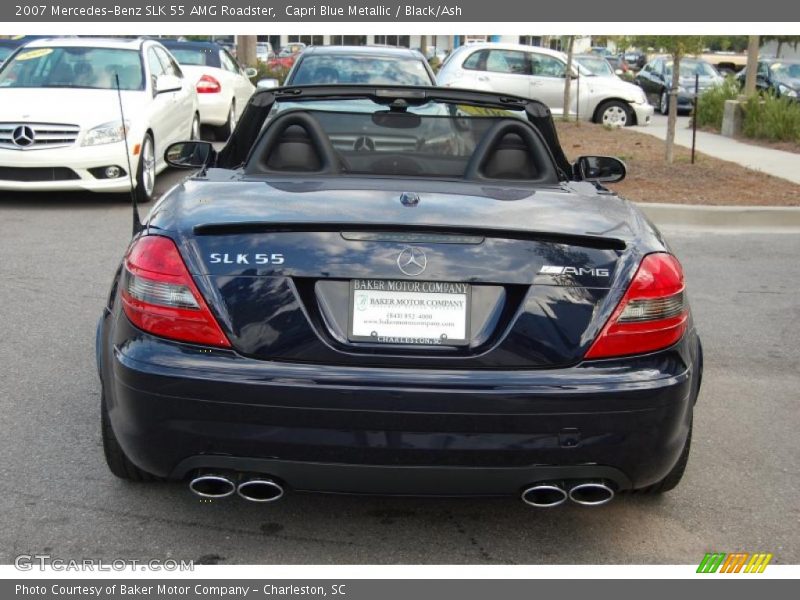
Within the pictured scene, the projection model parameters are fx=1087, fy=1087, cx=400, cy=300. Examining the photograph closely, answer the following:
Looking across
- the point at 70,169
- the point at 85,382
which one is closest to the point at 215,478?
the point at 85,382

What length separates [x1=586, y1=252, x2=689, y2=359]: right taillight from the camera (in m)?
3.33

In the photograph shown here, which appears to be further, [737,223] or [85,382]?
[737,223]

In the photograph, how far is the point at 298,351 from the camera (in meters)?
3.24

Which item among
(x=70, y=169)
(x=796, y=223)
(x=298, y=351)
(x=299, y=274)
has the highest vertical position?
(x=299, y=274)

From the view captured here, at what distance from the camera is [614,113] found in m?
22.0

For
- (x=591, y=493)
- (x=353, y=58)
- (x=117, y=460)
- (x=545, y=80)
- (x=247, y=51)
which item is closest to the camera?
(x=591, y=493)

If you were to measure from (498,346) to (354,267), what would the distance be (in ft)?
1.61

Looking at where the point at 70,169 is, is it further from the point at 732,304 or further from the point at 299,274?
the point at 299,274

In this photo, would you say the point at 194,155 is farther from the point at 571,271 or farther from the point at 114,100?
the point at 114,100

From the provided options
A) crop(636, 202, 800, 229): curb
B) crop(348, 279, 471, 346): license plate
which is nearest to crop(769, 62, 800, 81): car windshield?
crop(636, 202, 800, 229): curb

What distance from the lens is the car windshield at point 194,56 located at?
674 inches

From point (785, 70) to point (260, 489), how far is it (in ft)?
90.7

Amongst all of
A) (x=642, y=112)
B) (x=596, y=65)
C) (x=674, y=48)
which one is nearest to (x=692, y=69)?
(x=596, y=65)
